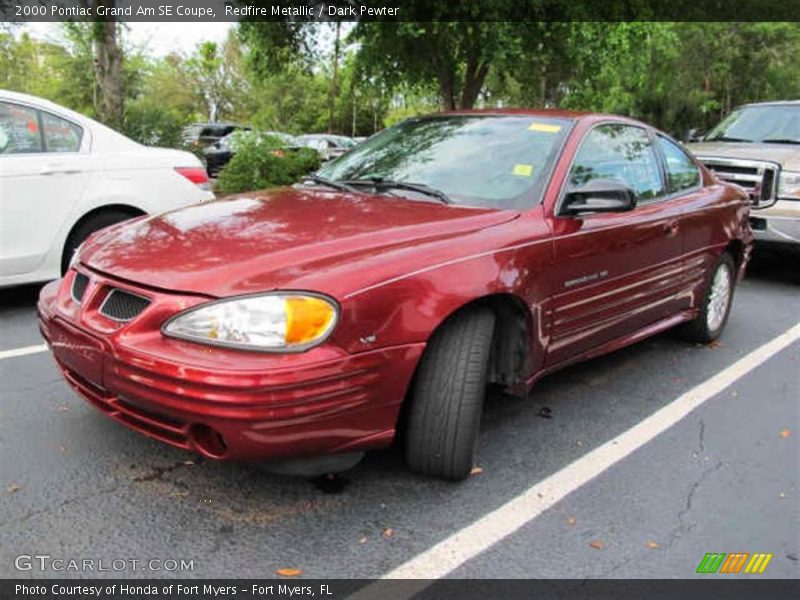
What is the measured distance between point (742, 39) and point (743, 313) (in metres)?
19.8

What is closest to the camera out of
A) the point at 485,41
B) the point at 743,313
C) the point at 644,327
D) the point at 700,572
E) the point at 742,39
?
the point at 700,572

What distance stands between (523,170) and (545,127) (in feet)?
1.34

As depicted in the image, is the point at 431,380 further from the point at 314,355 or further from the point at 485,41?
the point at 485,41

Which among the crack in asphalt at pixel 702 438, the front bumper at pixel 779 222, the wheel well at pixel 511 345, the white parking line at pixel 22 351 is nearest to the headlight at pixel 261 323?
the wheel well at pixel 511 345

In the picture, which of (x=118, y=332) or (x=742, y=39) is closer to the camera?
(x=118, y=332)

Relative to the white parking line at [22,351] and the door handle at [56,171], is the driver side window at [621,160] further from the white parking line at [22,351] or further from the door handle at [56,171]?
the door handle at [56,171]

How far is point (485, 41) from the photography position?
12.1 m

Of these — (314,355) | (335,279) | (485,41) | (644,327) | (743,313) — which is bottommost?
(743,313)

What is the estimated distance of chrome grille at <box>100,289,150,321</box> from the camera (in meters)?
2.70

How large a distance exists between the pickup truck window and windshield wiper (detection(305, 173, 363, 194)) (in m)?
1.99

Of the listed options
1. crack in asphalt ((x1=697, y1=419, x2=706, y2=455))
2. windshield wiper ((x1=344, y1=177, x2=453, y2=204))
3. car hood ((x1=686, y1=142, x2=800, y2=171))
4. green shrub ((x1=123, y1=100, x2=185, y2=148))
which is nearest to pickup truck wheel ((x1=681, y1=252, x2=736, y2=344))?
crack in asphalt ((x1=697, y1=419, x2=706, y2=455))

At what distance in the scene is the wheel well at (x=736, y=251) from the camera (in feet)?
17.5

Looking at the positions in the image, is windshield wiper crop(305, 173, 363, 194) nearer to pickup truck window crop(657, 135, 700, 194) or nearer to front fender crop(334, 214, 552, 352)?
front fender crop(334, 214, 552, 352)

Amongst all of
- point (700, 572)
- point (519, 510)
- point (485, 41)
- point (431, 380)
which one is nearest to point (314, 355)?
point (431, 380)
